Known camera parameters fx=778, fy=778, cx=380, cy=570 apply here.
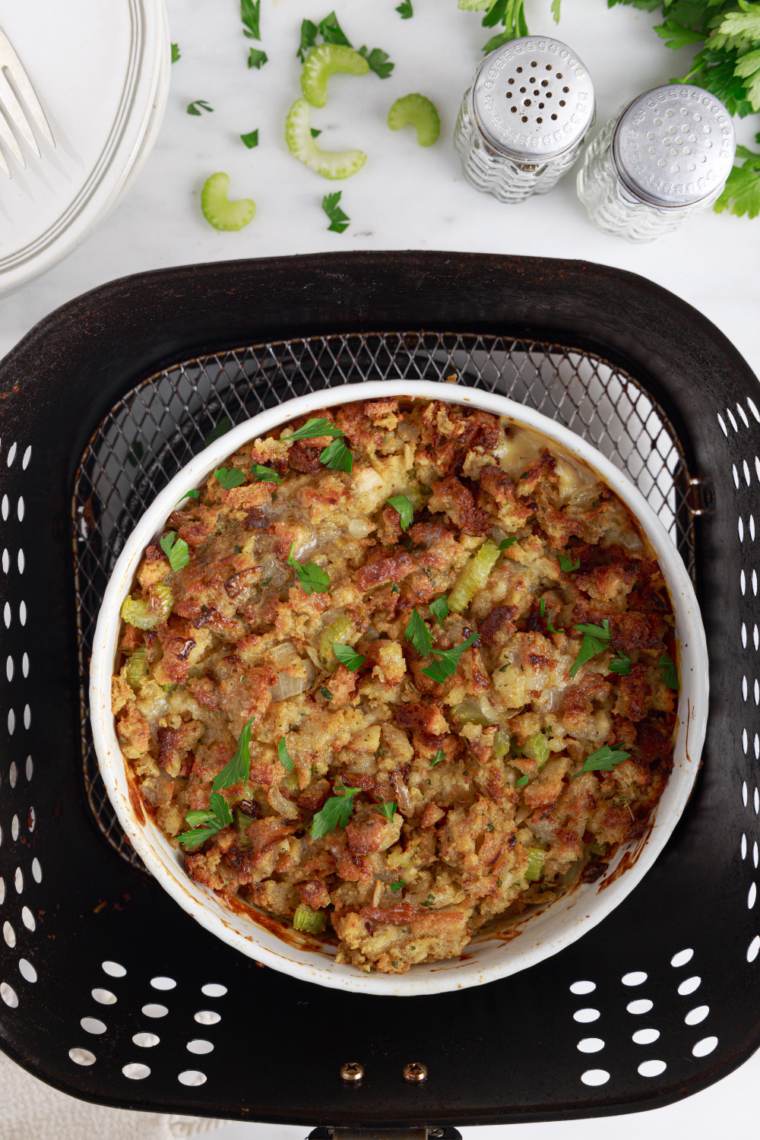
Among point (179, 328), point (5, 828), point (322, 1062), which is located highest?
point (179, 328)

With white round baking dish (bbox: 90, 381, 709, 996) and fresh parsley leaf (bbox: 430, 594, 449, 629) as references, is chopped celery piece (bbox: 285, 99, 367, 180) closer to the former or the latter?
white round baking dish (bbox: 90, 381, 709, 996)

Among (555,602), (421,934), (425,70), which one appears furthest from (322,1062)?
(425,70)

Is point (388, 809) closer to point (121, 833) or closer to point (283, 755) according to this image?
point (283, 755)

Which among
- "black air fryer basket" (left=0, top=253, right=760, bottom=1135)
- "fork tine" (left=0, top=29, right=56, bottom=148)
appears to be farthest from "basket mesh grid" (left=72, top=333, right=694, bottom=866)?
"fork tine" (left=0, top=29, right=56, bottom=148)

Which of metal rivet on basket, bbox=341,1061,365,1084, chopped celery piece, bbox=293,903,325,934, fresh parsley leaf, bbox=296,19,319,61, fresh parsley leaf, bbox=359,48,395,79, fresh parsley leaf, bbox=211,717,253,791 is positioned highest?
fresh parsley leaf, bbox=296,19,319,61

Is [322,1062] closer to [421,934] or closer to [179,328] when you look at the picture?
[421,934]
